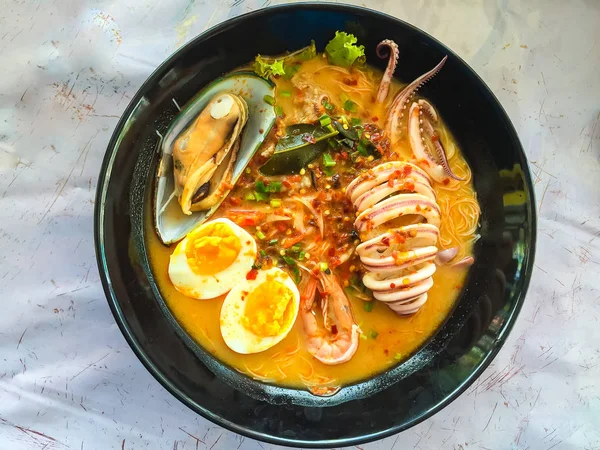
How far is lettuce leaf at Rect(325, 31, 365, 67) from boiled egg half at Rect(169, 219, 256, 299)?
3.34ft

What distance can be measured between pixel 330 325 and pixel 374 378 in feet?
1.18

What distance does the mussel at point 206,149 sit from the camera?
2402mm

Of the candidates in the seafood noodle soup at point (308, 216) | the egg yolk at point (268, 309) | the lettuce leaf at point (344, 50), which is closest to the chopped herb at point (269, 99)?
the seafood noodle soup at point (308, 216)

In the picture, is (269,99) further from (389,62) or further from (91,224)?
(91,224)

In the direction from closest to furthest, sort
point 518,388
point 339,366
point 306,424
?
point 306,424 → point 339,366 → point 518,388

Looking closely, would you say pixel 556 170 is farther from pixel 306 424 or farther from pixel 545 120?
pixel 306 424

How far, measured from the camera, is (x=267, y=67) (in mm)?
2414

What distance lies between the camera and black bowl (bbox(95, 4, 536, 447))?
2.20 m

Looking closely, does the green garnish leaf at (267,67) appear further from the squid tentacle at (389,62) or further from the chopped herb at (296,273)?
the chopped herb at (296,273)

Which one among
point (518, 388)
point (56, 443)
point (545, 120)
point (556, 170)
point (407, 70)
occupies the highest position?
point (407, 70)

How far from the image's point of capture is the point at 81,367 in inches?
102

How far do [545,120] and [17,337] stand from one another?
127 inches

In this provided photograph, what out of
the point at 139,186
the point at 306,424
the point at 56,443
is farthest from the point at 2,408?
the point at 306,424

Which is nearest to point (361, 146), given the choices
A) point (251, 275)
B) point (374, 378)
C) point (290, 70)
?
point (290, 70)
